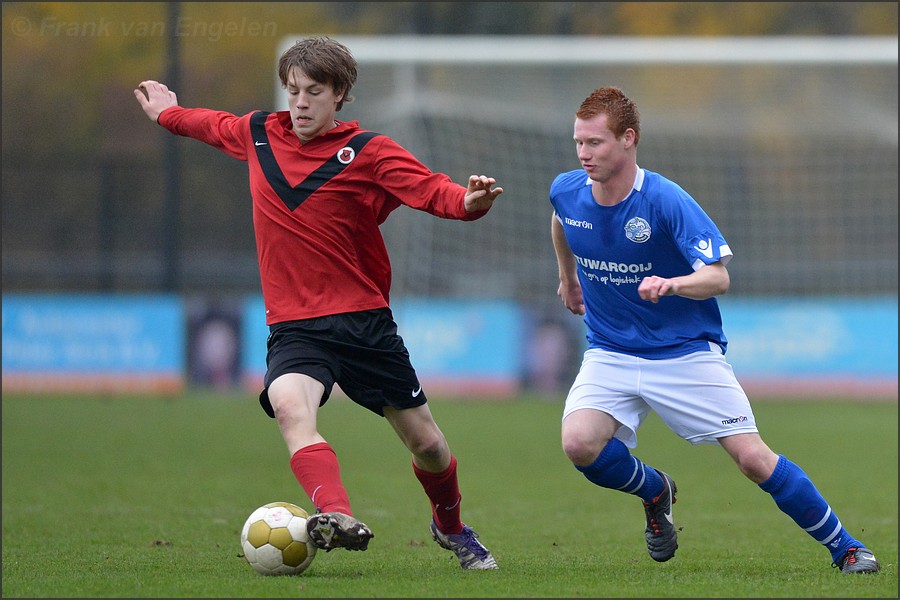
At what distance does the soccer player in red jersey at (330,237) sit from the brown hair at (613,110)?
0.67 metres

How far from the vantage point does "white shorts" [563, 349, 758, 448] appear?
17.7 feet

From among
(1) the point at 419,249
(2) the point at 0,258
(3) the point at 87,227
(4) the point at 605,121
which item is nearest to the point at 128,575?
(4) the point at 605,121

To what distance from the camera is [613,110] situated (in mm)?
5332

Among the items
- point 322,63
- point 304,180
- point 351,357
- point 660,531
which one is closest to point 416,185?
point 304,180

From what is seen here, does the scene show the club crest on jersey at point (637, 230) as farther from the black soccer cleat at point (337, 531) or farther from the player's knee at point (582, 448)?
the black soccer cleat at point (337, 531)

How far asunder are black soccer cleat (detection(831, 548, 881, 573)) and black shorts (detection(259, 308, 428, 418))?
1.94 meters

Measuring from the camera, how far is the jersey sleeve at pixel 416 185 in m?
5.03

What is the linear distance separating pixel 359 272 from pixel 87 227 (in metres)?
27.9

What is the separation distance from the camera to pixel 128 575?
5137 mm

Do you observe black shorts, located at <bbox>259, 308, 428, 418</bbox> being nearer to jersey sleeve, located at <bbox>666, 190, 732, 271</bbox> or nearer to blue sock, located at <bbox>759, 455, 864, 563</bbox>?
jersey sleeve, located at <bbox>666, 190, 732, 271</bbox>

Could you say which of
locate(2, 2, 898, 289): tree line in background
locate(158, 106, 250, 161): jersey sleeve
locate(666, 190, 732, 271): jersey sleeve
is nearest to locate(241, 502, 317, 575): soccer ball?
locate(158, 106, 250, 161): jersey sleeve

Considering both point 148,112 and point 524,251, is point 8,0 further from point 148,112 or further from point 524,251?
point 148,112

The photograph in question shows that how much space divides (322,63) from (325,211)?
0.61 meters

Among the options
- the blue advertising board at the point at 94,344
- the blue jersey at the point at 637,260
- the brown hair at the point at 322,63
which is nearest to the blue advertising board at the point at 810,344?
the blue advertising board at the point at 94,344
